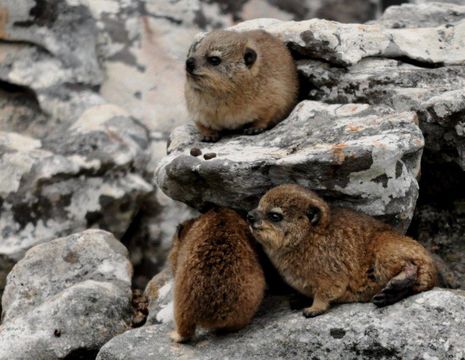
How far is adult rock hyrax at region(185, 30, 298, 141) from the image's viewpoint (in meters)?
9.62

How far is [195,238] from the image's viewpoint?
27.0 feet

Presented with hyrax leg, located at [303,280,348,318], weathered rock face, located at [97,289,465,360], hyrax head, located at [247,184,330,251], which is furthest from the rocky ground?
hyrax head, located at [247,184,330,251]

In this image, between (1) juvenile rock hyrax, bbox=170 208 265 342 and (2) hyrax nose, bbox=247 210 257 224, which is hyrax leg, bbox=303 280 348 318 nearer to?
(1) juvenile rock hyrax, bbox=170 208 265 342

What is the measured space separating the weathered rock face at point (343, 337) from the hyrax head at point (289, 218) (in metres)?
0.65

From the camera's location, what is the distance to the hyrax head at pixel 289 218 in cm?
807

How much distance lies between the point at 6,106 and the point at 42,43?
1.02 m

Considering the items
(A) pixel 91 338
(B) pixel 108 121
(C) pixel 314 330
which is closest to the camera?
(C) pixel 314 330

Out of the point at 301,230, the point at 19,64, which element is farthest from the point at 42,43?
the point at 301,230

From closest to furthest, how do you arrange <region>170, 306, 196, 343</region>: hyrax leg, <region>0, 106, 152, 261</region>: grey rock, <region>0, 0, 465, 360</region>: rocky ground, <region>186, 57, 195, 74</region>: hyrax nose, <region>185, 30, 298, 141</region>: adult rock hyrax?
1. <region>170, 306, 196, 343</region>: hyrax leg
2. <region>0, 0, 465, 360</region>: rocky ground
3. <region>186, 57, 195, 74</region>: hyrax nose
4. <region>185, 30, 298, 141</region>: adult rock hyrax
5. <region>0, 106, 152, 261</region>: grey rock

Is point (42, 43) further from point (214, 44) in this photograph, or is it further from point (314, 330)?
point (314, 330)

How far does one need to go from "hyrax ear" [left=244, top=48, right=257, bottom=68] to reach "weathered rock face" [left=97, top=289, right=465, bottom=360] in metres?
2.78

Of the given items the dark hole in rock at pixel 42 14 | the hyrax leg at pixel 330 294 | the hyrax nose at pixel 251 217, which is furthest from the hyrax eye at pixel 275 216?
the dark hole in rock at pixel 42 14

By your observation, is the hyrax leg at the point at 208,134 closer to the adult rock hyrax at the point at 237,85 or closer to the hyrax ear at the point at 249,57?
the adult rock hyrax at the point at 237,85

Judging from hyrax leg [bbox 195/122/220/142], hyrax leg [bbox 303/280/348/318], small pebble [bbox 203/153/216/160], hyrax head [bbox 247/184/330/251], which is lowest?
hyrax leg [bbox 303/280/348/318]
